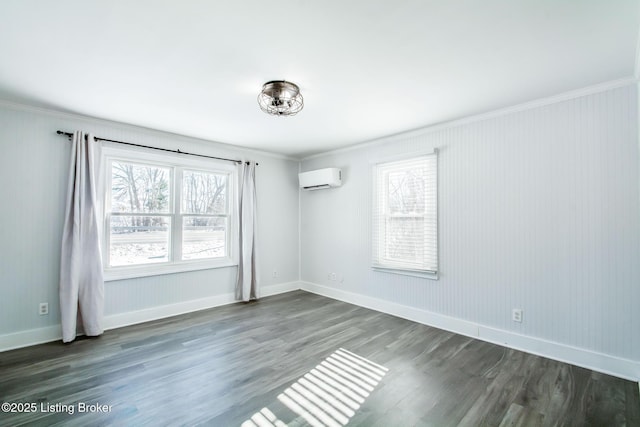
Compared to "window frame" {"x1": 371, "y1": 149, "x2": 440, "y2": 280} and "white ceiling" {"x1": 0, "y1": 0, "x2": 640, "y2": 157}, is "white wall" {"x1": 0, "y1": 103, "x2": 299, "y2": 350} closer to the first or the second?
"white ceiling" {"x1": 0, "y1": 0, "x2": 640, "y2": 157}

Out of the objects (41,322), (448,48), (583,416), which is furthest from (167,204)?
(583,416)

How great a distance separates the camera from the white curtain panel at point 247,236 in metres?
4.66

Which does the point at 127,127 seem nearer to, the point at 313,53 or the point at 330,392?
the point at 313,53

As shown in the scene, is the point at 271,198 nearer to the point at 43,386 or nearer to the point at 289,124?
the point at 289,124

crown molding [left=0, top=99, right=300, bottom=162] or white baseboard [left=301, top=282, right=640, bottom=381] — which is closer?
white baseboard [left=301, top=282, right=640, bottom=381]

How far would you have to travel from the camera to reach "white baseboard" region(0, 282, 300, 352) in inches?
118

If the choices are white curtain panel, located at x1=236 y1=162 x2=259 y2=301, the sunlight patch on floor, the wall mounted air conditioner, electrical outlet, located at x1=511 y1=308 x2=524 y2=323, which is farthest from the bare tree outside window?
electrical outlet, located at x1=511 y1=308 x2=524 y2=323

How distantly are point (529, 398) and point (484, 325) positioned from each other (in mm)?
1108

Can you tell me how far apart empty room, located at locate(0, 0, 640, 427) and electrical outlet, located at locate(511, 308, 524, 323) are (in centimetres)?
2

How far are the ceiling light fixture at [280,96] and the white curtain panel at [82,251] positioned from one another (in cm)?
225

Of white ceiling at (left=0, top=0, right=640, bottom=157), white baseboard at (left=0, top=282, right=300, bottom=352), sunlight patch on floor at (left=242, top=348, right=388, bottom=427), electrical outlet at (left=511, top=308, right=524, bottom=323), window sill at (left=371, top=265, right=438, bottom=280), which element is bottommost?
sunlight patch on floor at (left=242, top=348, right=388, bottom=427)

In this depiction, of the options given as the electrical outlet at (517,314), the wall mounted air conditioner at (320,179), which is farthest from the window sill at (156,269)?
the electrical outlet at (517,314)

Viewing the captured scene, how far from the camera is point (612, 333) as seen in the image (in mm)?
2490

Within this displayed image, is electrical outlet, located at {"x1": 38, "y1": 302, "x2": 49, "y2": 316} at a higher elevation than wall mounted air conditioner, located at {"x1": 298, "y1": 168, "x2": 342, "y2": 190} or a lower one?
lower
